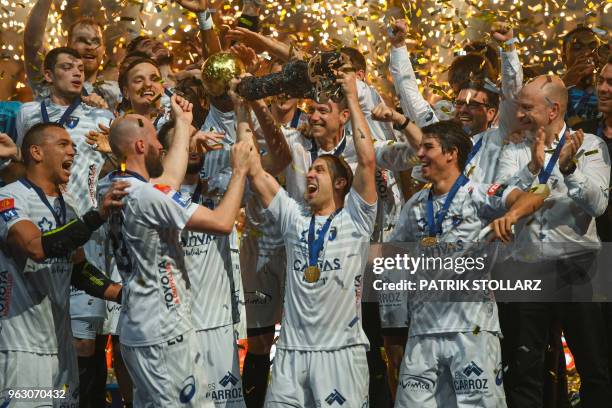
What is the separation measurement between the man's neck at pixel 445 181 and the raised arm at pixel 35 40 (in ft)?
12.6

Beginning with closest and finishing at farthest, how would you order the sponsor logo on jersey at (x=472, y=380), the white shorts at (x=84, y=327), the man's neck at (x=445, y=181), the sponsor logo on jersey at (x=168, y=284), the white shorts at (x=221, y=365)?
the sponsor logo on jersey at (x=168, y=284)
the sponsor logo on jersey at (x=472, y=380)
the man's neck at (x=445, y=181)
the white shorts at (x=221, y=365)
the white shorts at (x=84, y=327)

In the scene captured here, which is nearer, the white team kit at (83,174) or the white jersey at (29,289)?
the white jersey at (29,289)

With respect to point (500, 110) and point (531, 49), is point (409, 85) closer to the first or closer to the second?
point (500, 110)

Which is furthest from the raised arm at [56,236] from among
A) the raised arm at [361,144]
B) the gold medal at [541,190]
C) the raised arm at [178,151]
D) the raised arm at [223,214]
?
the gold medal at [541,190]

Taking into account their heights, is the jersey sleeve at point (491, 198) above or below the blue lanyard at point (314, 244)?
above

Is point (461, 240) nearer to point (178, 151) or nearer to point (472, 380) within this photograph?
point (472, 380)

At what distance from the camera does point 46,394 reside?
6875 mm

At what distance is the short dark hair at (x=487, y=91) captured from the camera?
8695 millimetres

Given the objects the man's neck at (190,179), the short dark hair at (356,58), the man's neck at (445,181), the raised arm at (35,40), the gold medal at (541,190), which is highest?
the raised arm at (35,40)

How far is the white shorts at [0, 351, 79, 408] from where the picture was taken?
6.83 meters

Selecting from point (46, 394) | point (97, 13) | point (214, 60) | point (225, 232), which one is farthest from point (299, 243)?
point (97, 13)

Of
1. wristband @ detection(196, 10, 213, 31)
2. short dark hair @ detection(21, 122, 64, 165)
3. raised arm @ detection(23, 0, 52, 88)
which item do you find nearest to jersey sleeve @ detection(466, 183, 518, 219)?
wristband @ detection(196, 10, 213, 31)

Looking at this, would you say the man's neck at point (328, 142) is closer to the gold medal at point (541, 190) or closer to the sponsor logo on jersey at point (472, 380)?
the gold medal at point (541, 190)

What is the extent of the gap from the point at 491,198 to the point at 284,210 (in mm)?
1327
